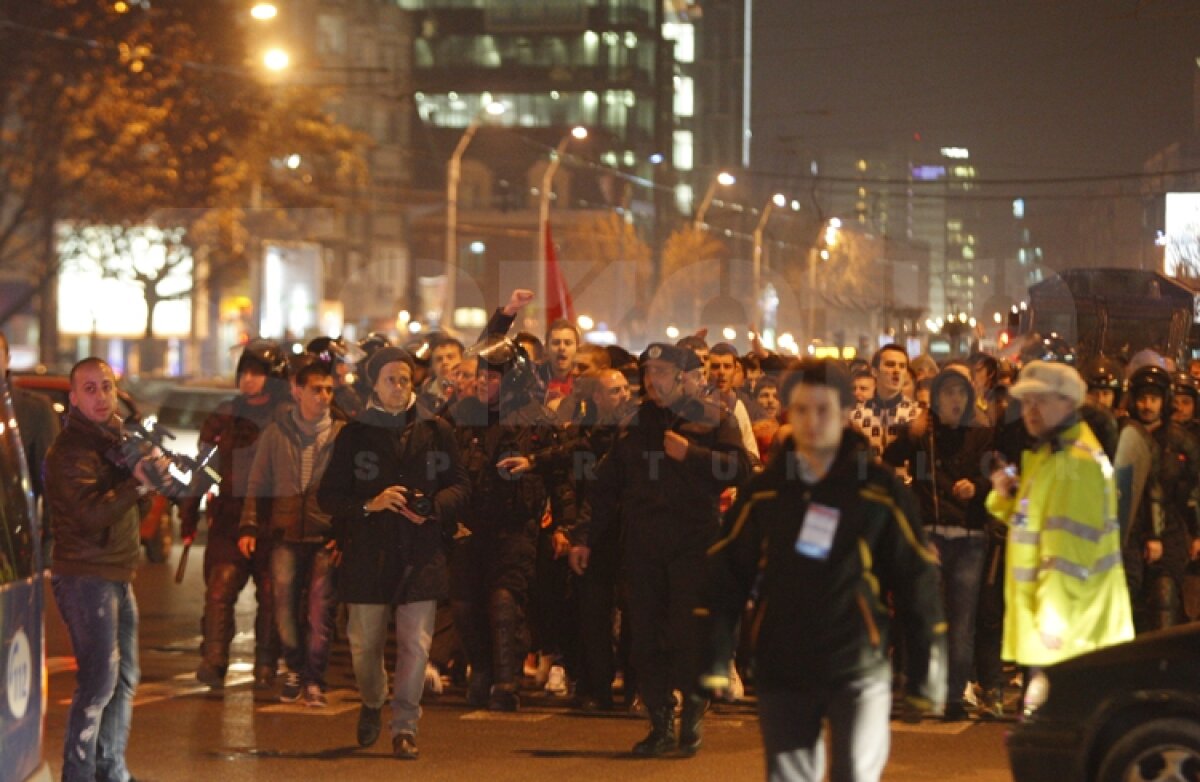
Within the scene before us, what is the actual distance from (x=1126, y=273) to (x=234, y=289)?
2009 inches

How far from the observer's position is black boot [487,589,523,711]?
1084cm

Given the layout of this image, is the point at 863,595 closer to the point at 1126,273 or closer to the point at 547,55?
the point at 1126,273

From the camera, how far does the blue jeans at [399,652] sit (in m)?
9.16

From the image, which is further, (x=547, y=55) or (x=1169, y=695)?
(x=547, y=55)

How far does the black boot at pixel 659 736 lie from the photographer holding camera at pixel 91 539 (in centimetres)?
280

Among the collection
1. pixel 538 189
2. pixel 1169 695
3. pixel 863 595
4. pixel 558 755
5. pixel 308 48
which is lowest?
pixel 558 755

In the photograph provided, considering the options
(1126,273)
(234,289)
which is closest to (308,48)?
(234,289)

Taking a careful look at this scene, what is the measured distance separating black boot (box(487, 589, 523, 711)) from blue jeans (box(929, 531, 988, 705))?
255cm

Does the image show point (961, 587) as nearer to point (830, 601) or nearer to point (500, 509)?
point (500, 509)

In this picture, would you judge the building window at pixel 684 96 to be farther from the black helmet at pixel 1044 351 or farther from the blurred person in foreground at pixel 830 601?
the blurred person in foreground at pixel 830 601

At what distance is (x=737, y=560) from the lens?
5941 millimetres

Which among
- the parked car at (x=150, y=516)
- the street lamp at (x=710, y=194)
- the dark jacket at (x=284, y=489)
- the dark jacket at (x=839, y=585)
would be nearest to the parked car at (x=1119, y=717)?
the dark jacket at (x=839, y=585)

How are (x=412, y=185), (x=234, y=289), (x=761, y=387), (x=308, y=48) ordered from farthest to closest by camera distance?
1. (x=412, y=185)
2. (x=308, y=48)
3. (x=234, y=289)
4. (x=761, y=387)

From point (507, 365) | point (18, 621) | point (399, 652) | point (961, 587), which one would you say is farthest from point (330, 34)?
point (18, 621)
